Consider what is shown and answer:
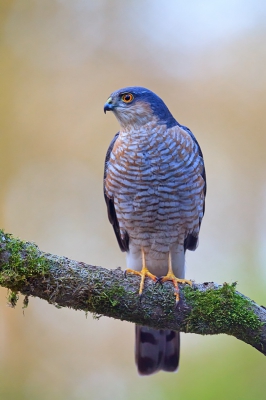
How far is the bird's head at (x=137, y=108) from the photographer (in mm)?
3521

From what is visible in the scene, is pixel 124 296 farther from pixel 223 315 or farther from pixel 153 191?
pixel 153 191

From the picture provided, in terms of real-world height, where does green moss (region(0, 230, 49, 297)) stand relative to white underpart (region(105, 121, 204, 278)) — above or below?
below

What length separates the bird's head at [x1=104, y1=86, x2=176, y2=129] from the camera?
3521 millimetres

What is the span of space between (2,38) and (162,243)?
437cm

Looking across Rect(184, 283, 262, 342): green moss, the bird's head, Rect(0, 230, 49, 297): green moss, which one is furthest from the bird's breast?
Rect(0, 230, 49, 297): green moss

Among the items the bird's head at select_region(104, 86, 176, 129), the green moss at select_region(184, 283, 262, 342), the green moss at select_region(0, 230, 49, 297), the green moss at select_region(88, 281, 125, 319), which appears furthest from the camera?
the bird's head at select_region(104, 86, 176, 129)

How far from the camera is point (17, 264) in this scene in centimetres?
236

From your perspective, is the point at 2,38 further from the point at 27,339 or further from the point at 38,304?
the point at 27,339

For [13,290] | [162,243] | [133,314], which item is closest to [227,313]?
[133,314]

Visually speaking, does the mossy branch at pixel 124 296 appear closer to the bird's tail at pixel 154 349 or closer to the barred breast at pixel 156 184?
the barred breast at pixel 156 184

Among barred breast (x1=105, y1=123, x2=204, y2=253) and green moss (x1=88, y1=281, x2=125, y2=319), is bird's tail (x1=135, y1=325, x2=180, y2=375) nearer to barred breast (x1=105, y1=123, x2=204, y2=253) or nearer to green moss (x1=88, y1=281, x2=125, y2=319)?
barred breast (x1=105, y1=123, x2=204, y2=253)

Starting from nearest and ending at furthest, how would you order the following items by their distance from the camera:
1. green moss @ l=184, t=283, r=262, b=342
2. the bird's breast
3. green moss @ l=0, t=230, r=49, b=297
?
green moss @ l=0, t=230, r=49, b=297, green moss @ l=184, t=283, r=262, b=342, the bird's breast

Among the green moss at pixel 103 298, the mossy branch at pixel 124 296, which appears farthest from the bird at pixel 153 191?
the green moss at pixel 103 298

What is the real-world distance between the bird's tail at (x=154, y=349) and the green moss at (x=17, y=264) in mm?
1622
